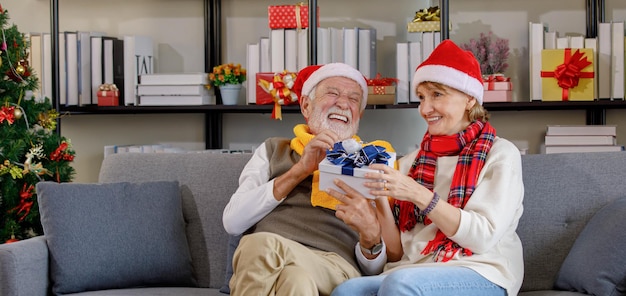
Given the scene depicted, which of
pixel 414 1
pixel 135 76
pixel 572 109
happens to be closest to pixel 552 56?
pixel 572 109

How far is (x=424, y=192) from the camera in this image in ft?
7.38

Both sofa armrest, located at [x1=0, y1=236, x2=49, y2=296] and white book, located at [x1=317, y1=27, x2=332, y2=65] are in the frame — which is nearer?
sofa armrest, located at [x1=0, y1=236, x2=49, y2=296]

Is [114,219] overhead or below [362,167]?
below

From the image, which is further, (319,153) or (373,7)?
(373,7)

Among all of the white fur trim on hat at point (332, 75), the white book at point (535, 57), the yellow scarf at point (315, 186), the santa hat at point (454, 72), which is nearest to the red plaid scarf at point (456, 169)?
the santa hat at point (454, 72)

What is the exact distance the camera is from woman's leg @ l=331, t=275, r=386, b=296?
222 centimetres

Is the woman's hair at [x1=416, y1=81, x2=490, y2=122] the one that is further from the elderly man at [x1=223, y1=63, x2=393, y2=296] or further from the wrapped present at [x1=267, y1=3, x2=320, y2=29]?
the wrapped present at [x1=267, y1=3, x2=320, y2=29]

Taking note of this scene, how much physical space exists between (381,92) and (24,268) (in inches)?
72.6

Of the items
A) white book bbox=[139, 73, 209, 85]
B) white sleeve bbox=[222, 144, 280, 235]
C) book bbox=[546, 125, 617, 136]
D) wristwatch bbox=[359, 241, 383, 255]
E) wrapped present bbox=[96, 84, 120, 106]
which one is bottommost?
wristwatch bbox=[359, 241, 383, 255]

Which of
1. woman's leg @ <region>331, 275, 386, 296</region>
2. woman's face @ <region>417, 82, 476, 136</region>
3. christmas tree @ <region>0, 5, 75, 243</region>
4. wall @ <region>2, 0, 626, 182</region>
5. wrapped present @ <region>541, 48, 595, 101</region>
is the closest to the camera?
woman's leg @ <region>331, 275, 386, 296</region>

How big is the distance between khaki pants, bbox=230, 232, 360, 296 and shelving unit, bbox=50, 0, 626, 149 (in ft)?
5.67

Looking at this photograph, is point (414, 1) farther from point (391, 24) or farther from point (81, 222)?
point (81, 222)

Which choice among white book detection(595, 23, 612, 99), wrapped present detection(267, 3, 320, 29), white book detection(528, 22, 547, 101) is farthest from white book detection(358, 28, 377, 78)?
white book detection(595, 23, 612, 99)

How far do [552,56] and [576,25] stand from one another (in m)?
0.46
